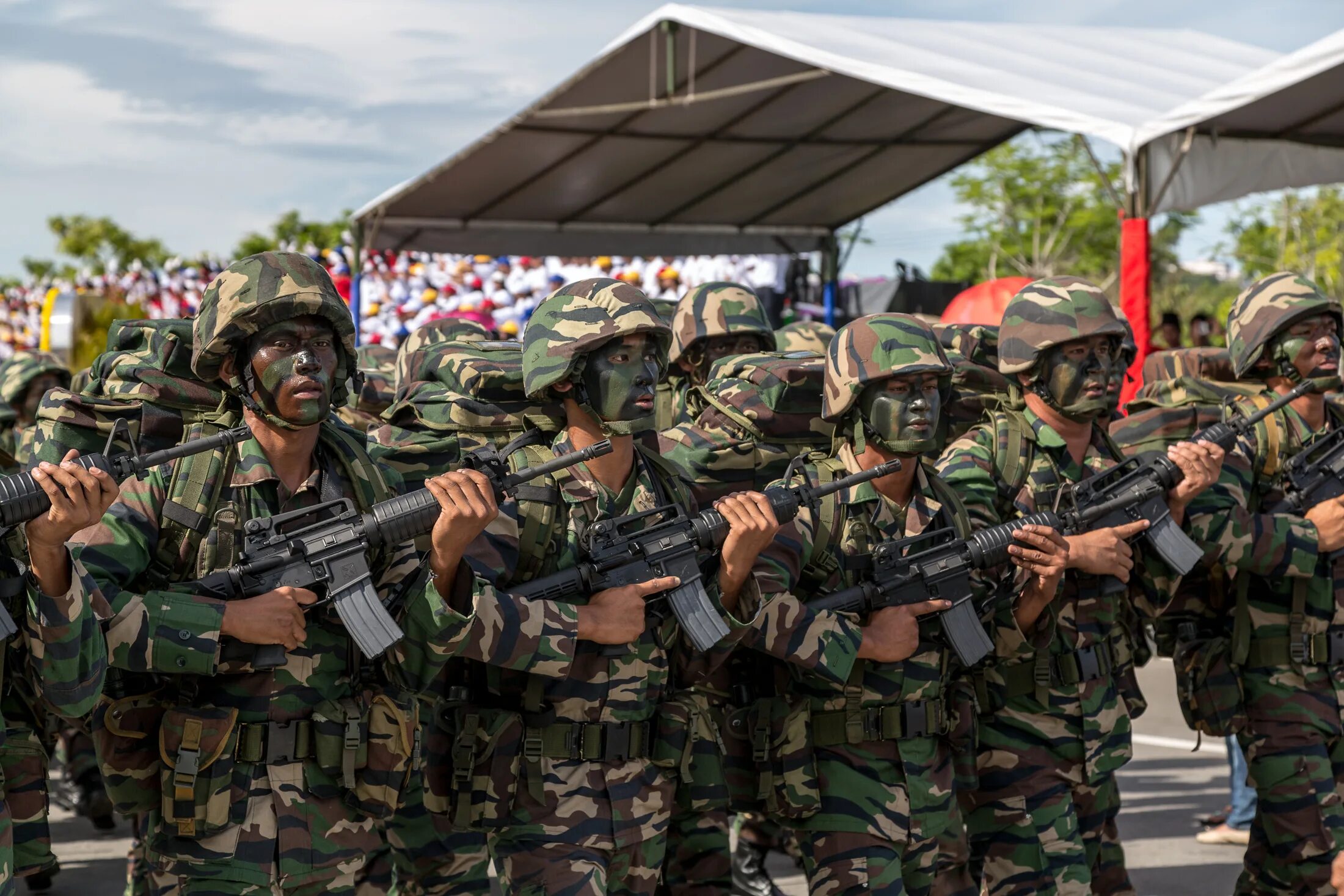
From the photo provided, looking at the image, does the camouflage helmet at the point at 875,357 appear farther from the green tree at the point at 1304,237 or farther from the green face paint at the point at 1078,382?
the green tree at the point at 1304,237

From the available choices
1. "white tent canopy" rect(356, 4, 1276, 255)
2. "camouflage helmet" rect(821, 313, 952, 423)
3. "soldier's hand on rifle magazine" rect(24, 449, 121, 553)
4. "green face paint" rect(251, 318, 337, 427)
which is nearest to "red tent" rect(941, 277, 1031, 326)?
"white tent canopy" rect(356, 4, 1276, 255)

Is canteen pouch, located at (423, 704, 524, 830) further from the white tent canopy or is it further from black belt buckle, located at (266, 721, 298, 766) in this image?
the white tent canopy

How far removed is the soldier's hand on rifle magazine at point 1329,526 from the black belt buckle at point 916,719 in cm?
194

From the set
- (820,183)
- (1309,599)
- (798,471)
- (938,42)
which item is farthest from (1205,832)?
(820,183)

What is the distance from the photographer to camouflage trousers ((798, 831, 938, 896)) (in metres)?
4.52

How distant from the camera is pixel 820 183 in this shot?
1498 centimetres

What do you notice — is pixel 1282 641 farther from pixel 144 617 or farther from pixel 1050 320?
pixel 144 617

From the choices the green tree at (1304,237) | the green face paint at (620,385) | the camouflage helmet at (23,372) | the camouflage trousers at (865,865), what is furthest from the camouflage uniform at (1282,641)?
the green tree at (1304,237)

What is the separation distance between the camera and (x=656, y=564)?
4285 mm

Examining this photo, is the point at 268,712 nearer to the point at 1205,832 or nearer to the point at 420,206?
the point at 1205,832

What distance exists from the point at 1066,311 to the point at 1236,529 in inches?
41.0

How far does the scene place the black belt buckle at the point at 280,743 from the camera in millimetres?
3750

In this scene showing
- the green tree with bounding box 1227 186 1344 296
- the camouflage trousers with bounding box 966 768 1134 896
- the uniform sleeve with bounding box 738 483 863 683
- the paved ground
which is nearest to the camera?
the uniform sleeve with bounding box 738 483 863 683

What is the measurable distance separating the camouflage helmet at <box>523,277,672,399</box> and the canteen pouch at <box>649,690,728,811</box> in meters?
1.00
